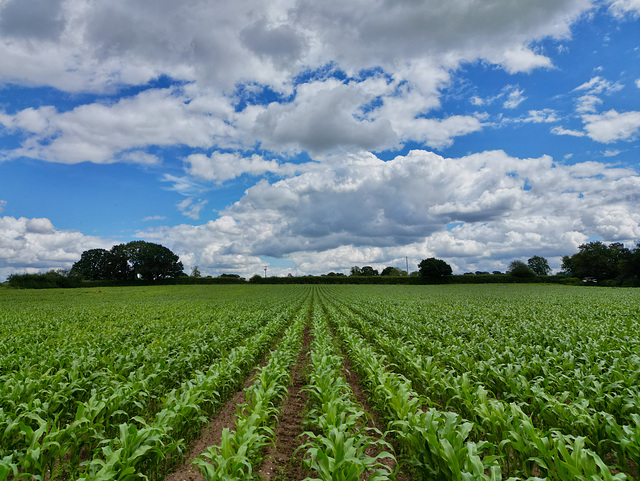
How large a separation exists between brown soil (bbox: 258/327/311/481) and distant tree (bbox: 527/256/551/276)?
166 meters

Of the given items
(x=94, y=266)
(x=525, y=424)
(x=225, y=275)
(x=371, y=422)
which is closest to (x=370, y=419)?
(x=371, y=422)

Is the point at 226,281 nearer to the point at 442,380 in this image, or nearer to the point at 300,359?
the point at 300,359

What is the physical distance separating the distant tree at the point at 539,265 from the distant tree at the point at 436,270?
3090 inches

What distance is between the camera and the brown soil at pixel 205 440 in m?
4.50

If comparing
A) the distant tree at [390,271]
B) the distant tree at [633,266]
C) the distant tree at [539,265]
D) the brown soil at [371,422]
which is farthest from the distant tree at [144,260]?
the distant tree at [539,265]

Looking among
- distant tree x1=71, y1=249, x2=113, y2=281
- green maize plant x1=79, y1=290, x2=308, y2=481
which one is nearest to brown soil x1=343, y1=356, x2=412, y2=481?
green maize plant x1=79, y1=290, x2=308, y2=481

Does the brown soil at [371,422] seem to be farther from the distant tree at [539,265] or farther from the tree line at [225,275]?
the distant tree at [539,265]

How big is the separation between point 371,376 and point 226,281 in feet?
308

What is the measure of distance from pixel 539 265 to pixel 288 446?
17309 centimetres

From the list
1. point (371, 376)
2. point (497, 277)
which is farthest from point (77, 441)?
point (497, 277)

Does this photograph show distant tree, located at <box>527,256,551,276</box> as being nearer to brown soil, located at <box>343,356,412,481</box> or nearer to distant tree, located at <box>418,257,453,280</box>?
distant tree, located at <box>418,257,453,280</box>

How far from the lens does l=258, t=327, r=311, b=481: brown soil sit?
456 centimetres

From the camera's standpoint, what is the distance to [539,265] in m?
146

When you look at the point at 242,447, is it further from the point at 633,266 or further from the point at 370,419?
the point at 633,266
